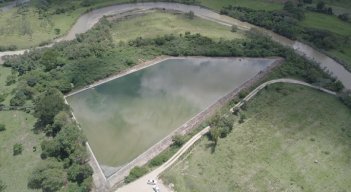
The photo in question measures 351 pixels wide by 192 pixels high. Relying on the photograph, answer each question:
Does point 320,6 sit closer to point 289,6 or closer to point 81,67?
point 289,6

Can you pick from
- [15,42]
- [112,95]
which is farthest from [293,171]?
[15,42]

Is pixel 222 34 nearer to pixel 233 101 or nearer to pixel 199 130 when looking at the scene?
pixel 233 101

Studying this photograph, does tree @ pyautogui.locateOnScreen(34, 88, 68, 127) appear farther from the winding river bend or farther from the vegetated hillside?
the vegetated hillside

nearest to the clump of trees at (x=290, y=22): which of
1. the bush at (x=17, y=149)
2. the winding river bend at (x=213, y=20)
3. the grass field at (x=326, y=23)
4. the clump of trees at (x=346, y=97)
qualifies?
the winding river bend at (x=213, y=20)

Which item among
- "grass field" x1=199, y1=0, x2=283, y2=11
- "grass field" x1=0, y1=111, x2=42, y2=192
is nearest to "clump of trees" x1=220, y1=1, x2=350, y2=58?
"grass field" x1=199, y1=0, x2=283, y2=11

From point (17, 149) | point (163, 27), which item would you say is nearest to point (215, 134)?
point (17, 149)
